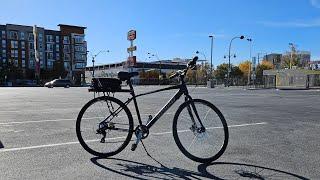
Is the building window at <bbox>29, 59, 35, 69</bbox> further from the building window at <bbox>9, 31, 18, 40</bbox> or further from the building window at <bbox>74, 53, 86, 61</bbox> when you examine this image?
the building window at <bbox>74, 53, 86, 61</bbox>

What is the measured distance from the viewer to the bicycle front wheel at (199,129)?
600 centimetres

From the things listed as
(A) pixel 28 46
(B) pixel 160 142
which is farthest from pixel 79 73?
(B) pixel 160 142

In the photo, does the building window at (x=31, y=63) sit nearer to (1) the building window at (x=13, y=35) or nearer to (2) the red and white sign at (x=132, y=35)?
(1) the building window at (x=13, y=35)

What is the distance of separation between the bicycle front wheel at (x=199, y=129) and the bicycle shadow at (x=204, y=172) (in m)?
0.36

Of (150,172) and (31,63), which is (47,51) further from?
(150,172)

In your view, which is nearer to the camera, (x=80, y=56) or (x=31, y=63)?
(x=31, y=63)

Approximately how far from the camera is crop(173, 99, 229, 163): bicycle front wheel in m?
6.00

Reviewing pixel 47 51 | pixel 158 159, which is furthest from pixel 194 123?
pixel 47 51

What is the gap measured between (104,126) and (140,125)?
0.63 metres

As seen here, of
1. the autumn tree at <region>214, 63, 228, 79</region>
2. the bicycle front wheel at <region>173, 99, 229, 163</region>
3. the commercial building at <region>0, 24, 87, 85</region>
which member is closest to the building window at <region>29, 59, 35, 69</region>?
the commercial building at <region>0, 24, 87, 85</region>

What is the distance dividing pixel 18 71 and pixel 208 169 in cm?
11295

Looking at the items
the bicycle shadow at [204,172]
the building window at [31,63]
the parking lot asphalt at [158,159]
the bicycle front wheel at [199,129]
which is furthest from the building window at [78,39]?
the bicycle shadow at [204,172]

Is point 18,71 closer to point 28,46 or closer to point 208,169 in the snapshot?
point 28,46

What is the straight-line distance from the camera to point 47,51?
122m
